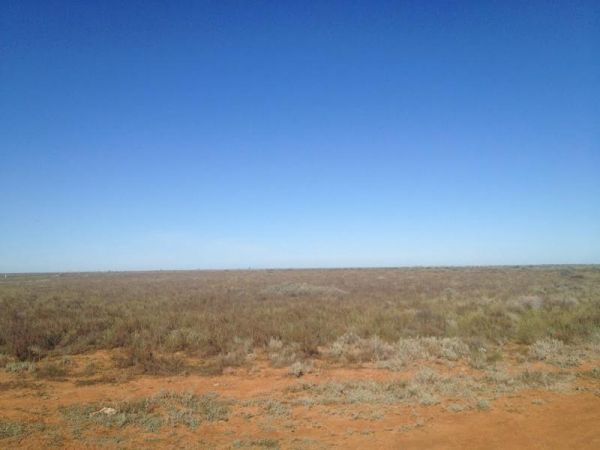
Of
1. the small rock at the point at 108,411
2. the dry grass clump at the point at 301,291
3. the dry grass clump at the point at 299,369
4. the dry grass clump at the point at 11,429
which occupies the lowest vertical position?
the dry grass clump at the point at 299,369

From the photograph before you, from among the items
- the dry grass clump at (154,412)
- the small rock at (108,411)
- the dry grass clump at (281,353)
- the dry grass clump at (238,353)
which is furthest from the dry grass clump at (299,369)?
the small rock at (108,411)

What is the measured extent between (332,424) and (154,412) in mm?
3185

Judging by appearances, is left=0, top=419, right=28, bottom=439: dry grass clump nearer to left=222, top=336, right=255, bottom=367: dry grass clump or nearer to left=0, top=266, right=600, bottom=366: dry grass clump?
left=0, top=266, right=600, bottom=366: dry grass clump

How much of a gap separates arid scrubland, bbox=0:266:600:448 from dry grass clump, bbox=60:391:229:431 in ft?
0.11

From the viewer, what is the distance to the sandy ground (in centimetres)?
554

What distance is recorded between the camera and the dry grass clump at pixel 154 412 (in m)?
6.32

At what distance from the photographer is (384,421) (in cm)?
632

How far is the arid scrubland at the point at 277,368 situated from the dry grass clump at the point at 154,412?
0.03 meters

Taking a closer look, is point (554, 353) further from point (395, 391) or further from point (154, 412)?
point (154, 412)

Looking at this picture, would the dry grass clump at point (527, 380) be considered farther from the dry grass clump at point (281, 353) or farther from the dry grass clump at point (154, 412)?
the dry grass clump at point (154, 412)

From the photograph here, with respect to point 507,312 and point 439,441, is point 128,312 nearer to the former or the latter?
point 439,441

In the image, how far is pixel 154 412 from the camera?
6805mm

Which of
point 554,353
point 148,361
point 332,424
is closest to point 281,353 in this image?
point 148,361

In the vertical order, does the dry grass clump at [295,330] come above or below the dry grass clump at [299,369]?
above
